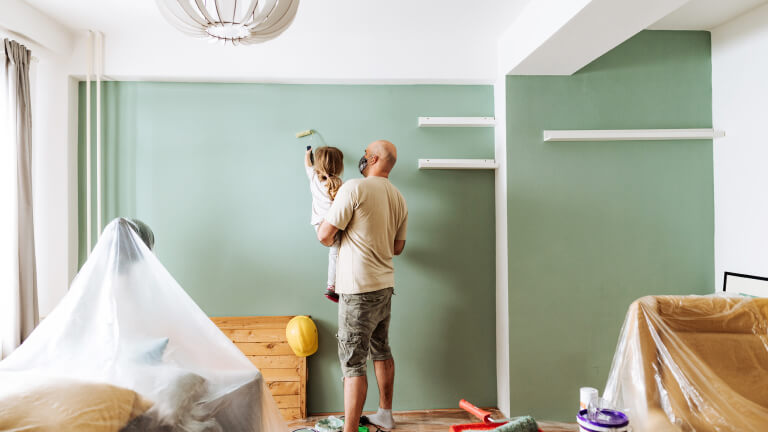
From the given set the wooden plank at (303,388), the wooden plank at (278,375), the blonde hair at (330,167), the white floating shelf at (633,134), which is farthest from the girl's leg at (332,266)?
the white floating shelf at (633,134)

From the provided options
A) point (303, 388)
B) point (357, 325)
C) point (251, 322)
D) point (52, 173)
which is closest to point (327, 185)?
point (357, 325)

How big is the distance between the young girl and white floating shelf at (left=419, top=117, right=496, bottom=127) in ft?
2.00

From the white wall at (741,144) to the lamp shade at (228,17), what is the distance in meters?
2.64

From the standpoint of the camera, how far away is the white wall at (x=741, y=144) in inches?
95.2

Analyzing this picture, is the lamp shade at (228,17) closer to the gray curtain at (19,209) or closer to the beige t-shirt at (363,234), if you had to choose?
the beige t-shirt at (363,234)

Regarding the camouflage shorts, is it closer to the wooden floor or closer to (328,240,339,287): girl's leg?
(328,240,339,287): girl's leg

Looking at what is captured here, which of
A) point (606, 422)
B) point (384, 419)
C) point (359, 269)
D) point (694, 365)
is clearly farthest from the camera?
point (384, 419)

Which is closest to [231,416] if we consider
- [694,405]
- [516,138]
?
[694,405]

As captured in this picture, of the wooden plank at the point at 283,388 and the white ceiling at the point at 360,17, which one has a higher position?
the white ceiling at the point at 360,17

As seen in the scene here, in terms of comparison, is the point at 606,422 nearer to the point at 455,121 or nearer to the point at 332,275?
the point at 332,275

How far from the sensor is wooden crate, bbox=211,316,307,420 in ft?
8.82

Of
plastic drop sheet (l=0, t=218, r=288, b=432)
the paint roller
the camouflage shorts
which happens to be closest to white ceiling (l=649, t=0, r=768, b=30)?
the paint roller

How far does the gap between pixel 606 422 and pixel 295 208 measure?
6.96 feet

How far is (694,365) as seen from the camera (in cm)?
151
